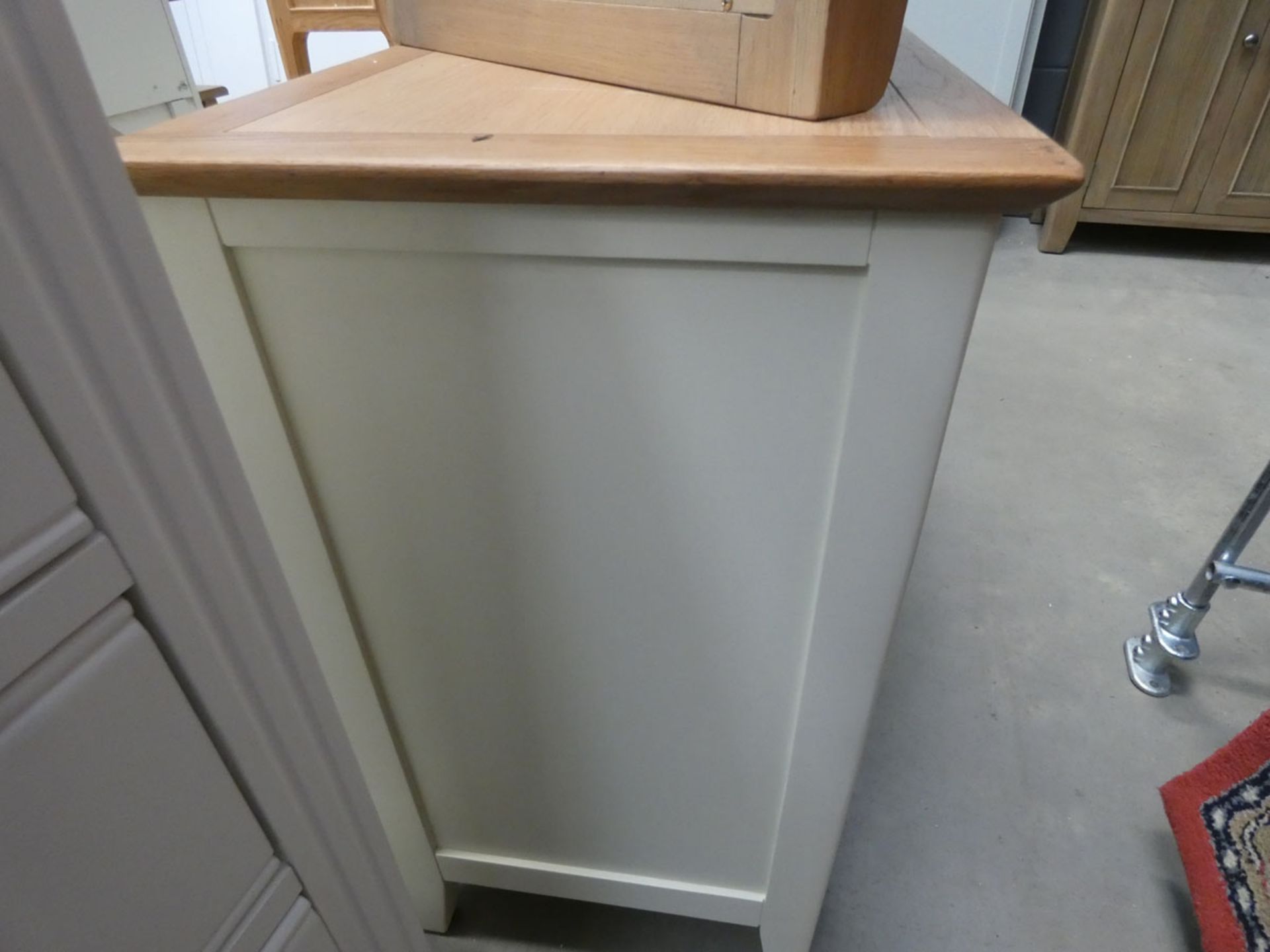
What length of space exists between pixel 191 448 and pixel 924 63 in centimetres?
61

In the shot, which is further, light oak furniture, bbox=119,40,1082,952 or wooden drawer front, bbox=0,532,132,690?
light oak furniture, bbox=119,40,1082,952

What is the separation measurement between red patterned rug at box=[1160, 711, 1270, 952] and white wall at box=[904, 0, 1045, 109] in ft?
6.36

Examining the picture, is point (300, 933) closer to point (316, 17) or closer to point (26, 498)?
point (26, 498)

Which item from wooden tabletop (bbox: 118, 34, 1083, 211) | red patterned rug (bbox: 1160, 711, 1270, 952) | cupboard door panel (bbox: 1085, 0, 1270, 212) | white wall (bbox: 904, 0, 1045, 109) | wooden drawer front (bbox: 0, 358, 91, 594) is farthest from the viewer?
white wall (bbox: 904, 0, 1045, 109)

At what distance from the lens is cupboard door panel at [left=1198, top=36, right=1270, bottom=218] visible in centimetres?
202

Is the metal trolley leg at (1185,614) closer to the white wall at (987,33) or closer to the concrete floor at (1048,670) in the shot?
the concrete floor at (1048,670)

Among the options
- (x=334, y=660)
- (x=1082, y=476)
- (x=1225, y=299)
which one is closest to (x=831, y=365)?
(x=334, y=660)

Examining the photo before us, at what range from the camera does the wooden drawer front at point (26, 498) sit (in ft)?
0.80

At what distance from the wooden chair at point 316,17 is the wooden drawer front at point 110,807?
951 mm

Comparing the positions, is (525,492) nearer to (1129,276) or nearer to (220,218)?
(220,218)

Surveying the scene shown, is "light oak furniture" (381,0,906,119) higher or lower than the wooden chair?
higher

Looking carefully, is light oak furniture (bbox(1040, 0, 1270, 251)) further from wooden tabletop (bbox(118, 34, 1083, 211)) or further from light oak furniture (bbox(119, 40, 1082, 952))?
wooden tabletop (bbox(118, 34, 1083, 211))

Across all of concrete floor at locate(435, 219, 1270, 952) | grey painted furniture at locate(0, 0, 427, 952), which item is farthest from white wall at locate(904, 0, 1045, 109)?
grey painted furniture at locate(0, 0, 427, 952)

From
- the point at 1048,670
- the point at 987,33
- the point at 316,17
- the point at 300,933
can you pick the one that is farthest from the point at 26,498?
the point at 987,33
